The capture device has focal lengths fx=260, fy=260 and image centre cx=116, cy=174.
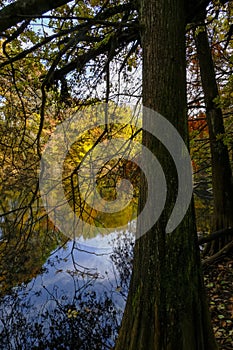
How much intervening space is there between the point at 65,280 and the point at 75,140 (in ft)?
13.8

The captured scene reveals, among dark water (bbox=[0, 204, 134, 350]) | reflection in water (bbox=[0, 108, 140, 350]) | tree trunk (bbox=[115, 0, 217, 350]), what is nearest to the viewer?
tree trunk (bbox=[115, 0, 217, 350])

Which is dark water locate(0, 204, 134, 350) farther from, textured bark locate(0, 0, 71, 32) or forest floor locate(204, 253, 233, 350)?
textured bark locate(0, 0, 71, 32)

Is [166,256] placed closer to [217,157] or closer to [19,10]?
[19,10]

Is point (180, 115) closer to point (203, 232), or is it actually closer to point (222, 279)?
point (222, 279)

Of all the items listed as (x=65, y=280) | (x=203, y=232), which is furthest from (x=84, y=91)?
(x=203, y=232)

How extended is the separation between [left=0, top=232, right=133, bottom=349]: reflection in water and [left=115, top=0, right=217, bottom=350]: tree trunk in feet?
3.93

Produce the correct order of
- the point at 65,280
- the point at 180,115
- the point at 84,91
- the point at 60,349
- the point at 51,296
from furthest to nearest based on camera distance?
the point at 65,280, the point at 51,296, the point at 60,349, the point at 84,91, the point at 180,115

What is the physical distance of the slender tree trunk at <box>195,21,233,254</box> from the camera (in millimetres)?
4926

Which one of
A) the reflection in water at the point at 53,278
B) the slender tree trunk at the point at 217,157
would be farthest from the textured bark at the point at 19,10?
the slender tree trunk at the point at 217,157

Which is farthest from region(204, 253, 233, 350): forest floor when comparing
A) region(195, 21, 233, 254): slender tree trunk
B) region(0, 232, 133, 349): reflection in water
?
region(0, 232, 133, 349): reflection in water

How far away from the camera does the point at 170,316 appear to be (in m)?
2.03

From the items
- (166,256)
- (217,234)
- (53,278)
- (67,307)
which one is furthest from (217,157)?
(53,278)

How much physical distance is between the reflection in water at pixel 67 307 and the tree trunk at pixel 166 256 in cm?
120

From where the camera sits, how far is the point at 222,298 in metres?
3.72
